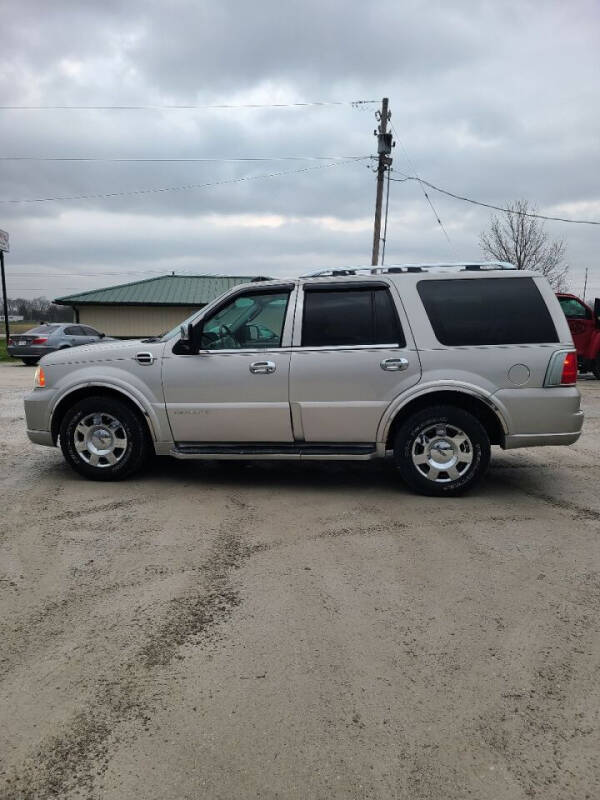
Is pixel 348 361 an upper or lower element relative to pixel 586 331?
lower

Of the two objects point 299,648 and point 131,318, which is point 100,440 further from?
point 131,318

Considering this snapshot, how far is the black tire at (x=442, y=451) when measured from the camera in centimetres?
538

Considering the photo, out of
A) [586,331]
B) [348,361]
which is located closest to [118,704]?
[348,361]

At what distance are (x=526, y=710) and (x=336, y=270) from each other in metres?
4.15

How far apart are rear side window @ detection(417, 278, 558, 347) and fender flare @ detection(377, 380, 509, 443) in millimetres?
369

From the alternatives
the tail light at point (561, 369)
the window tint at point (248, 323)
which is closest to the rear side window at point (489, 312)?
the tail light at point (561, 369)

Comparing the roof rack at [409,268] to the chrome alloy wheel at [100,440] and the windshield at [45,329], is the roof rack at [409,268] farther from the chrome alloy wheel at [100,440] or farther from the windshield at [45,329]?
the windshield at [45,329]

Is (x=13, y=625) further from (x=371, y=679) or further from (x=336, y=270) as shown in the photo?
(x=336, y=270)

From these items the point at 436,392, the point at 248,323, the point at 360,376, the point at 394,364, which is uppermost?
the point at 248,323

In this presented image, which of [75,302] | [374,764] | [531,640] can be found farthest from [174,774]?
[75,302]

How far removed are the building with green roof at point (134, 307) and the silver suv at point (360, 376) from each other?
3224 centimetres

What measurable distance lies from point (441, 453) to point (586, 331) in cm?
1316

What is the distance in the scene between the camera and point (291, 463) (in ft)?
22.6

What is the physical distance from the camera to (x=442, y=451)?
5.48 metres
